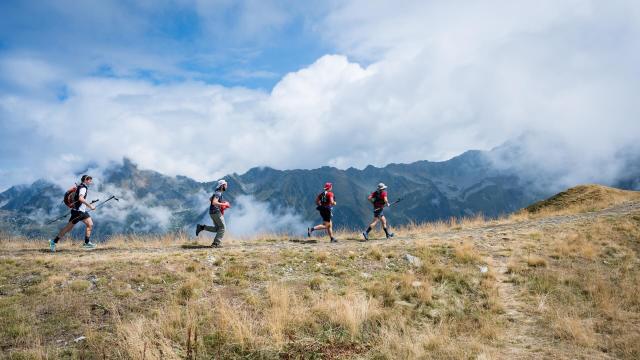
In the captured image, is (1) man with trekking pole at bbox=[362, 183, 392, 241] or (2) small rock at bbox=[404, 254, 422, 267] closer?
(2) small rock at bbox=[404, 254, 422, 267]

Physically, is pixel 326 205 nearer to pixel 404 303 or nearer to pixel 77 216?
pixel 404 303

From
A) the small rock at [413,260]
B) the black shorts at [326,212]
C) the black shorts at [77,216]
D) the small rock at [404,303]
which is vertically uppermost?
the black shorts at [77,216]

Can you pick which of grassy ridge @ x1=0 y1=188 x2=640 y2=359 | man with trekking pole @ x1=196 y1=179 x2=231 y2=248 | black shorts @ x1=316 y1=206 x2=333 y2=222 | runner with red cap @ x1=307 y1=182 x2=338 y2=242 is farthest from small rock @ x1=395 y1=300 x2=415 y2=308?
black shorts @ x1=316 y1=206 x2=333 y2=222

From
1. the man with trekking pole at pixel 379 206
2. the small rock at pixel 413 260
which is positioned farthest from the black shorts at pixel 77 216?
the small rock at pixel 413 260

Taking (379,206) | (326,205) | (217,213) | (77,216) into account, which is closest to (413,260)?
(379,206)

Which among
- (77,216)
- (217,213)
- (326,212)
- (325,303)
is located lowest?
(325,303)

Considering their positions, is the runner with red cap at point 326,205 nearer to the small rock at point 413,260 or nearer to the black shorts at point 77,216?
the small rock at point 413,260

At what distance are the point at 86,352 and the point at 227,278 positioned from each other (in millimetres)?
4547

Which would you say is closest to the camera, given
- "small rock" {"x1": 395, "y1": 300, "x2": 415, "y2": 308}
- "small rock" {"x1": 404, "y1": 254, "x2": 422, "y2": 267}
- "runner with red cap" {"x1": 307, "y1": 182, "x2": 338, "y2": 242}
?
"small rock" {"x1": 395, "y1": 300, "x2": 415, "y2": 308}

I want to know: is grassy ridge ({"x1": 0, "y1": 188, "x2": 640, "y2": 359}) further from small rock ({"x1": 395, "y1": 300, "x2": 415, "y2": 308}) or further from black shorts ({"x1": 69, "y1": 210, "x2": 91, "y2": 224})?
black shorts ({"x1": 69, "y1": 210, "x2": 91, "y2": 224})

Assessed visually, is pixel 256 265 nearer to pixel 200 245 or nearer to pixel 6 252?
pixel 200 245

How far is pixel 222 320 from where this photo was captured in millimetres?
9617

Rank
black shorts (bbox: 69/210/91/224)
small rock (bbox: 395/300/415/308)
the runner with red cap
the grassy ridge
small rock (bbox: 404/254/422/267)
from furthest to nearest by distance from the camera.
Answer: the runner with red cap, black shorts (bbox: 69/210/91/224), small rock (bbox: 404/254/422/267), small rock (bbox: 395/300/415/308), the grassy ridge

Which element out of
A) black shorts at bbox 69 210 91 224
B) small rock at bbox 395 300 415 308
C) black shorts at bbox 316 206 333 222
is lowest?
small rock at bbox 395 300 415 308
